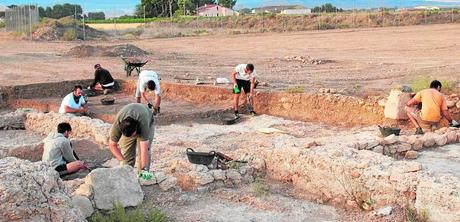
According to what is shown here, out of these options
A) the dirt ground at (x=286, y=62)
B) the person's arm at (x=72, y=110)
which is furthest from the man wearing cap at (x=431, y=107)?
the person's arm at (x=72, y=110)

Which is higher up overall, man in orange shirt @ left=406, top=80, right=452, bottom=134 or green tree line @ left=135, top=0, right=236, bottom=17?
green tree line @ left=135, top=0, right=236, bottom=17

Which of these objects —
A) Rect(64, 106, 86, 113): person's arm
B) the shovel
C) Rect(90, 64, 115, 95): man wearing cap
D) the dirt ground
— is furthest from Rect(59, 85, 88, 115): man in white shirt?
the dirt ground

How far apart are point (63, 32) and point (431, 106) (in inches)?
1229

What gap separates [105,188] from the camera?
6.86 m

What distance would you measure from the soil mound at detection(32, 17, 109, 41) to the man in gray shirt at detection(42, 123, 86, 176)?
96.2 ft

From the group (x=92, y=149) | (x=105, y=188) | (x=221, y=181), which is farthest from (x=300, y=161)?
(x=92, y=149)

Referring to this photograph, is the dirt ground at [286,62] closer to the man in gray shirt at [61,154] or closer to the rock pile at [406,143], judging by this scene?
the rock pile at [406,143]

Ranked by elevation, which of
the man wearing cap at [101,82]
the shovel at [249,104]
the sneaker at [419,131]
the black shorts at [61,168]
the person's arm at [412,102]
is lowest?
the black shorts at [61,168]

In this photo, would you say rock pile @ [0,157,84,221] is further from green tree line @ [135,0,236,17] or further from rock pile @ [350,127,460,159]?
green tree line @ [135,0,236,17]

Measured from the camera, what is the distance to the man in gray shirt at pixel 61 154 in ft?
30.0

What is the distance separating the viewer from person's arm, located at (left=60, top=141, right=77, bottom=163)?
9.24 metres

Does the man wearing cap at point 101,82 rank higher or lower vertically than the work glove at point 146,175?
higher

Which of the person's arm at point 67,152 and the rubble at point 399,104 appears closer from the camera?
the person's arm at point 67,152

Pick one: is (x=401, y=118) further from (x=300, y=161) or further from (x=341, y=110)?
(x=300, y=161)
